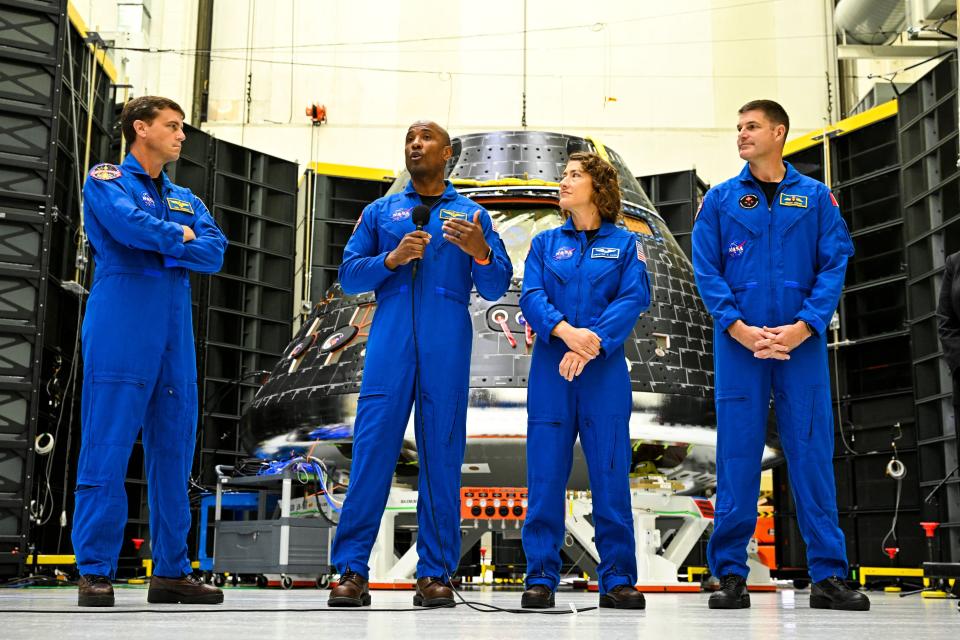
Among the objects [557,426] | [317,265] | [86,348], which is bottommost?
[557,426]

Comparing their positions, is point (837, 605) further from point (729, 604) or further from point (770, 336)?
point (770, 336)

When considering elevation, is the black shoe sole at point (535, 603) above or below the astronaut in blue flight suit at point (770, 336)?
below

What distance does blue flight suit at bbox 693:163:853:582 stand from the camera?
13.0 feet

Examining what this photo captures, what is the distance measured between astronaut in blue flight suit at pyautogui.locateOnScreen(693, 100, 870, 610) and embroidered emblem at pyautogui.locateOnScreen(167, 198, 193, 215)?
2.15 metres

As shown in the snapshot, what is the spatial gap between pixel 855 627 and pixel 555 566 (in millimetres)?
1390

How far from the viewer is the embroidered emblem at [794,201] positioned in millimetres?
4191

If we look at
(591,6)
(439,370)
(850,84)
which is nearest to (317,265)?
→ (591,6)

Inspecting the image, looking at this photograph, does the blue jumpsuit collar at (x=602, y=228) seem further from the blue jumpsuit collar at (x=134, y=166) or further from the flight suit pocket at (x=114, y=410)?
the flight suit pocket at (x=114, y=410)

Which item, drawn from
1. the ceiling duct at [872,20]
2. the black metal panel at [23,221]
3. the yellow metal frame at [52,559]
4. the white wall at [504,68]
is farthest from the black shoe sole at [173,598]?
the white wall at [504,68]

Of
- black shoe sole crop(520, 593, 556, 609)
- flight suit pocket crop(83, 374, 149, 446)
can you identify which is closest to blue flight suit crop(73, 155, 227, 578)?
flight suit pocket crop(83, 374, 149, 446)

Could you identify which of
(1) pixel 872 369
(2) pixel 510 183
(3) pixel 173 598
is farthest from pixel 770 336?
(1) pixel 872 369

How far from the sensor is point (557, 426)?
4.00 metres

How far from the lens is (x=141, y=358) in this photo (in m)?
3.80

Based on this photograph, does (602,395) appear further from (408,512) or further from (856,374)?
(856,374)
